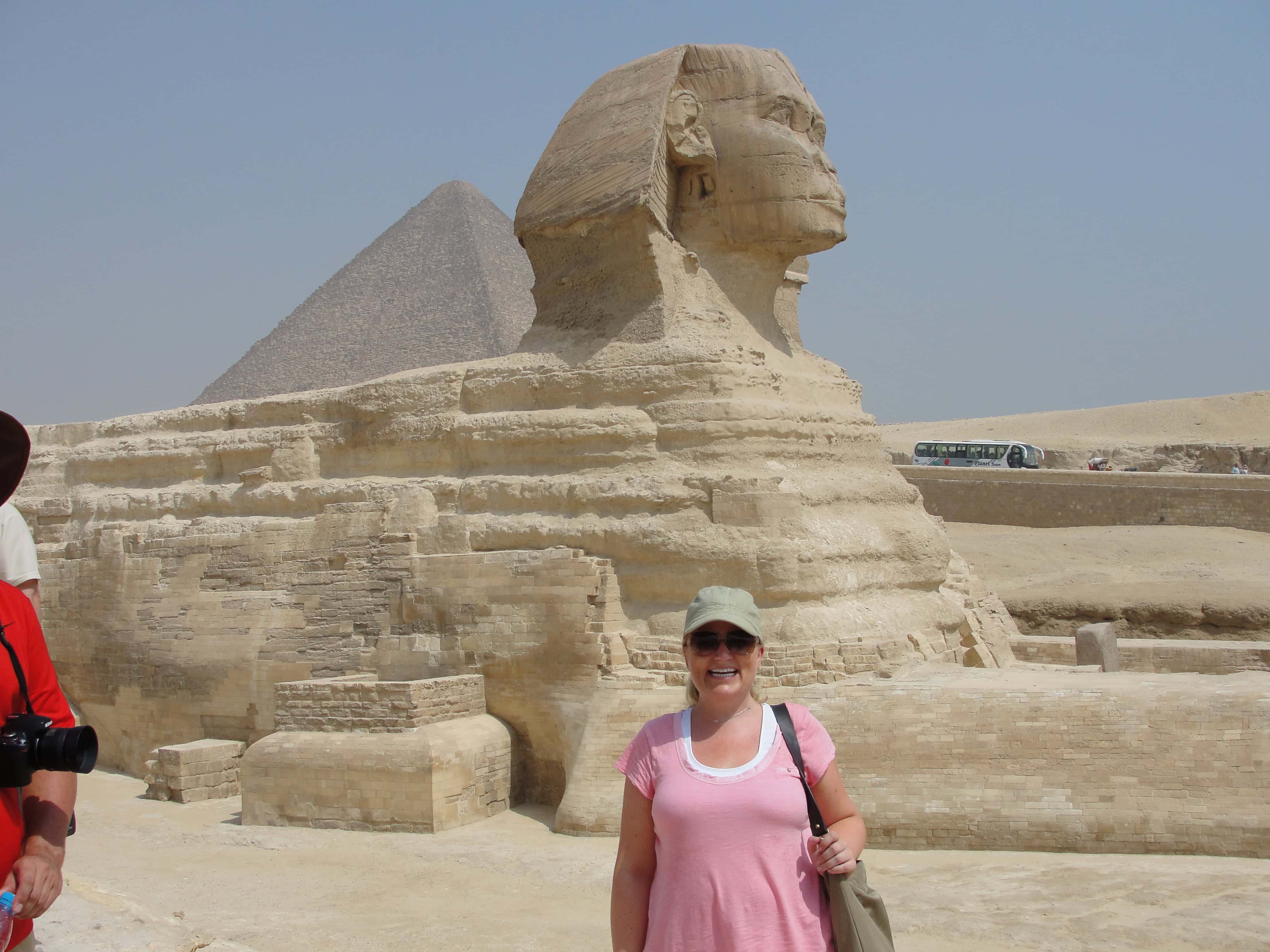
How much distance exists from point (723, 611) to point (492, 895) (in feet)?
13.7

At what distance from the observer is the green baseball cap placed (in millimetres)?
2951

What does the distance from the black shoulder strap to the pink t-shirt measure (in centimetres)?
2

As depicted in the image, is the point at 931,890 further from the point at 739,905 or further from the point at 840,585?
the point at 739,905

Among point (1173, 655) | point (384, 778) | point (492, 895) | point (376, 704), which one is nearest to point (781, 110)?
point (376, 704)

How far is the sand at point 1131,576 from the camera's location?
45.0 ft

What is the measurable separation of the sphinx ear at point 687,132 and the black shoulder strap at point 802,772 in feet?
21.9

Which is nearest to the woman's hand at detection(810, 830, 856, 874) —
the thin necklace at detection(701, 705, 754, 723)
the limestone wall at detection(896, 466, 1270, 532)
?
the thin necklace at detection(701, 705, 754, 723)

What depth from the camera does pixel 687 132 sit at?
350 inches

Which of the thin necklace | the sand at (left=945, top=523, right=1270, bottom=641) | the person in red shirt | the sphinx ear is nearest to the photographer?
the person in red shirt

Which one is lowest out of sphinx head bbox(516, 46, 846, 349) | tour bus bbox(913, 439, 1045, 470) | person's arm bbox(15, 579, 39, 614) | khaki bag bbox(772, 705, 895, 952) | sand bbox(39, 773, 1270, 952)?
sand bbox(39, 773, 1270, 952)

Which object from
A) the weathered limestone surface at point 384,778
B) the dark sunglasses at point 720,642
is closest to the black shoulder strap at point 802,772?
the dark sunglasses at point 720,642

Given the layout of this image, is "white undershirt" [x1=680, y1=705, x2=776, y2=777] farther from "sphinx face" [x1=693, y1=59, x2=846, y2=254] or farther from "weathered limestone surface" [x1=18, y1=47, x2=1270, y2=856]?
"sphinx face" [x1=693, y1=59, x2=846, y2=254]

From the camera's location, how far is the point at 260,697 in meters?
9.59

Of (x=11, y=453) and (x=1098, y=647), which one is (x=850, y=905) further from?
(x=1098, y=647)
